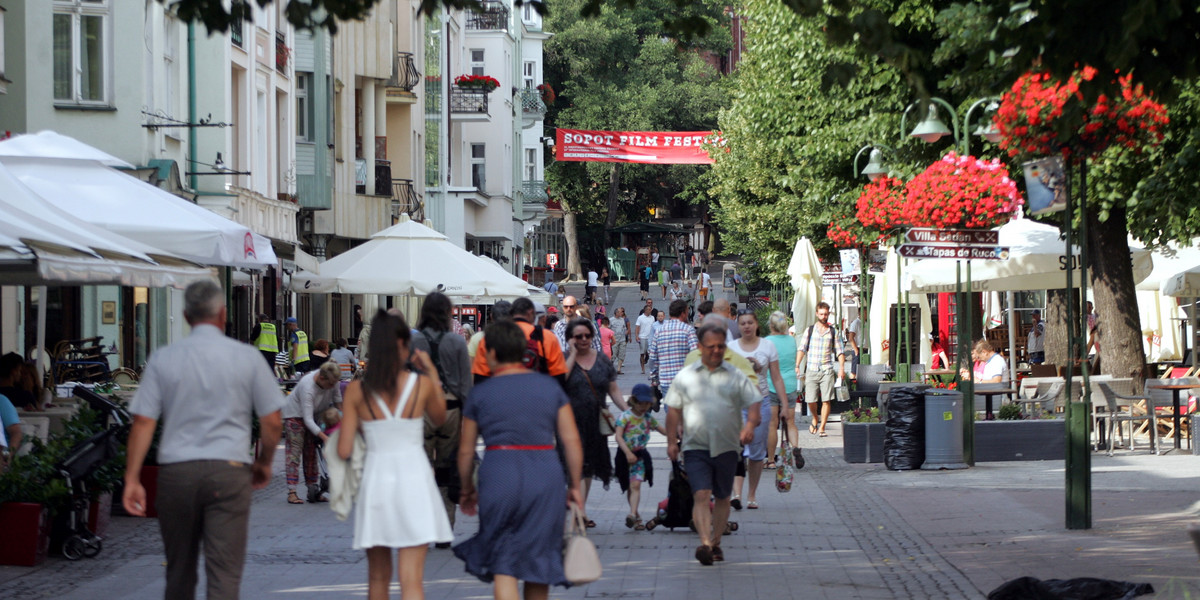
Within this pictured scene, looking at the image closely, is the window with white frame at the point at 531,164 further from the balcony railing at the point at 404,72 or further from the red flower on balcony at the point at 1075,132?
the red flower on balcony at the point at 1075,132

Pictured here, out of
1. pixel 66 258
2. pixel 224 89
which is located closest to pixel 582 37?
pixel 224 89

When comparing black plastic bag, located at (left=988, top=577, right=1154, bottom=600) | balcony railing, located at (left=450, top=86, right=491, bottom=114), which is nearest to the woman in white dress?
black plastic bag, located at (left=988, top=577, right=1154, bottom=600)

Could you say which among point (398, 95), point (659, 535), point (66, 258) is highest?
point (398, 95)

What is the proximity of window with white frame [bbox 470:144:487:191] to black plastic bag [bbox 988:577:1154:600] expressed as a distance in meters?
49.2

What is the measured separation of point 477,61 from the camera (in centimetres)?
5919

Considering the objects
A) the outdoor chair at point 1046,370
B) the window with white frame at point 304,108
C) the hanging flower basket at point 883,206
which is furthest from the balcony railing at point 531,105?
the hanging flower basket at point 883,206

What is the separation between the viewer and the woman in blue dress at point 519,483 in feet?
22.2

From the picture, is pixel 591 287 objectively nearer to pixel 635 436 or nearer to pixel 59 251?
pixel 635 436

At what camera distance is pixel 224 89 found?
25.9 m

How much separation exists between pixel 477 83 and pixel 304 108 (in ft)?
57.7

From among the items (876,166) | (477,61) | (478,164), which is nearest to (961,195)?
(876,166)

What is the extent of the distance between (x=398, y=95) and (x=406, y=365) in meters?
33.6

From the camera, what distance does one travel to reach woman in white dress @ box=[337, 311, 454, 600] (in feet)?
23.1

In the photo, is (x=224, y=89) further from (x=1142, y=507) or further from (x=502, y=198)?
(x=502, y=198)
